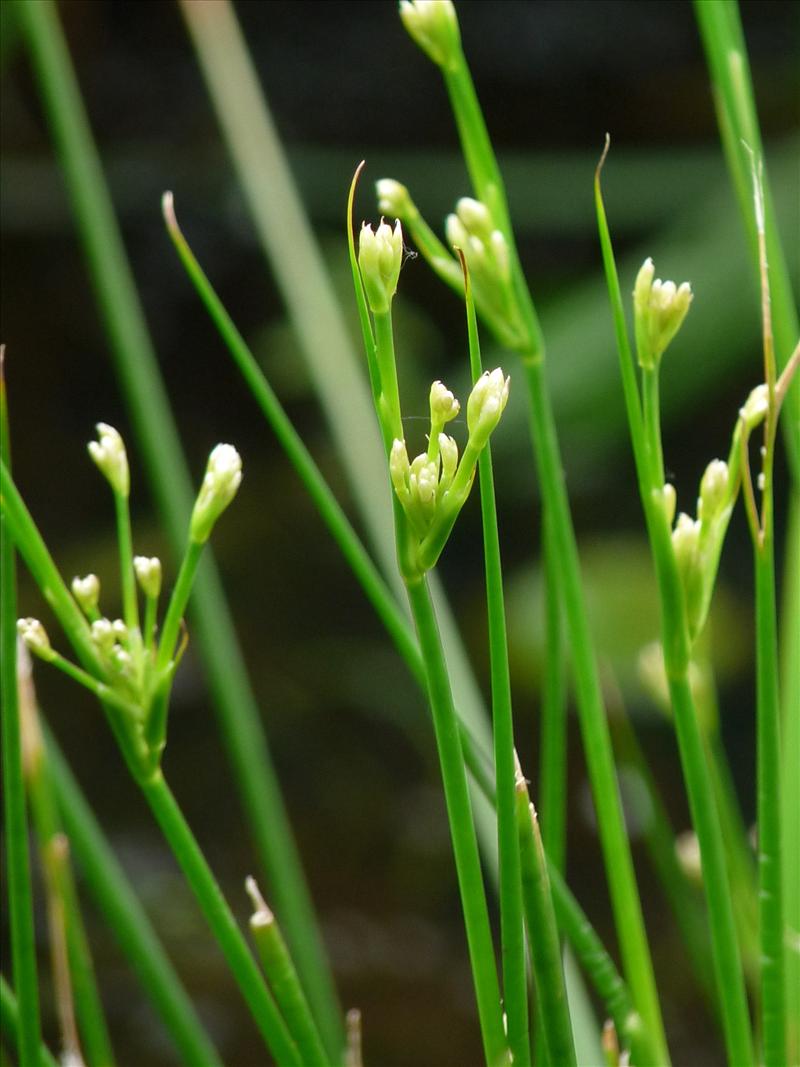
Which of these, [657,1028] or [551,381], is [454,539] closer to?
[551,381]

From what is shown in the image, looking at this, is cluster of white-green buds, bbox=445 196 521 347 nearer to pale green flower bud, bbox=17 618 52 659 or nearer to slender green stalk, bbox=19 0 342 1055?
pale green flower bud, bbox=17 618 52 659

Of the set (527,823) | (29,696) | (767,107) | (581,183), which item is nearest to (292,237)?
(29,696)

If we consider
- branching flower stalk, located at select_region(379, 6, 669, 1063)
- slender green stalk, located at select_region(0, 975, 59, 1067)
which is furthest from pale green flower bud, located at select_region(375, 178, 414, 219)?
slender green stalk, located at select_region(0, 975, 59, 1067)

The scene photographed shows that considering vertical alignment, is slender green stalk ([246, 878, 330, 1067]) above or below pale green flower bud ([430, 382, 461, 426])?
below

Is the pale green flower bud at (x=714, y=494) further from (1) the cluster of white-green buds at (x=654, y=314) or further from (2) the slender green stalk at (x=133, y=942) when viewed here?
(2) the slender green stalk at (x=133, y=942)

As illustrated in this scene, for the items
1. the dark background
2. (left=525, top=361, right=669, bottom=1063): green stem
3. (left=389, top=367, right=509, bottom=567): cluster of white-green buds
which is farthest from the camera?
the dark background

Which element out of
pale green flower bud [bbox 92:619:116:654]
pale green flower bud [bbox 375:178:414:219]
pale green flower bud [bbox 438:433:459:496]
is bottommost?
pale green flower bud [bbox 92:619:116:654]

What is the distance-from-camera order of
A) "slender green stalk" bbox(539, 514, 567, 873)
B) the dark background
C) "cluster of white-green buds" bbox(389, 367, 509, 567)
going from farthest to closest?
the dark background → "slender green stalk" bbox(539, 514, 567, 873) → "cluster of white-green buds" bbox(389, 367, 509, 567)

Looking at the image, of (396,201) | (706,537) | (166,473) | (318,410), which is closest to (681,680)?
(706,537)
